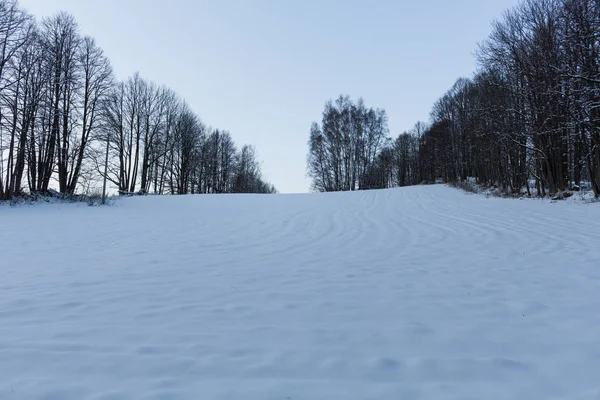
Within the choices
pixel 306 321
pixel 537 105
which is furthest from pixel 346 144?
pixel 306 321

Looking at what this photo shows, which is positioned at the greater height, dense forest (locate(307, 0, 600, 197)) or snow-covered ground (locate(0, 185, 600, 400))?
dense forest (locate(307, 0, 600, 197))

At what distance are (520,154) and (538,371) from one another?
19792 millimetres

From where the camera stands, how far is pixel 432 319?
9.21 ft

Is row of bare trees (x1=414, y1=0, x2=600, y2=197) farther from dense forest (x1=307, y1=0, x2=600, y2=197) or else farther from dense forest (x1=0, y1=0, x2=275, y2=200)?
dense forest (x1=0, y1=0, x2=275, y2=200)

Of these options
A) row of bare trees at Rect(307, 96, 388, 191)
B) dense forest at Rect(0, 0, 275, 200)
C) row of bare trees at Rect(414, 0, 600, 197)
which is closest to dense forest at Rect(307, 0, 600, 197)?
row of bare trees at Rect(414, 0, 600, 197)

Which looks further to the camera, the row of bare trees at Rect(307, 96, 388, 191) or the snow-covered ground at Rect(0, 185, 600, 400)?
the row of bare trees at Rect(307, 96, 388, 191)

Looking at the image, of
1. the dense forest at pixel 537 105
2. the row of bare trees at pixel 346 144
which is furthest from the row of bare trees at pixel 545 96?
the row of bare trees at pixel 346 144

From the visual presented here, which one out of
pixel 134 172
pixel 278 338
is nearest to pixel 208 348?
pixel 278 338

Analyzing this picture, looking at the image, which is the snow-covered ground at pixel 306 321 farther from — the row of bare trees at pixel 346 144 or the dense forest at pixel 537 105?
the row of bare trees at pixel 346 144

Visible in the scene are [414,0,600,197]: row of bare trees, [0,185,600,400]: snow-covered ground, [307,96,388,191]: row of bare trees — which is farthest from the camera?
[307,96,388,191]: row of bare trees

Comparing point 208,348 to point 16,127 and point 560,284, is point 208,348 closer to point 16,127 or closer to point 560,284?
point 560,284

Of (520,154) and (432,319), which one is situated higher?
(520,154)

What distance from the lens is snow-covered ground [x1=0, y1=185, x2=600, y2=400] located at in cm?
191

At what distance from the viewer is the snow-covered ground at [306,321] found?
6.27 feet
